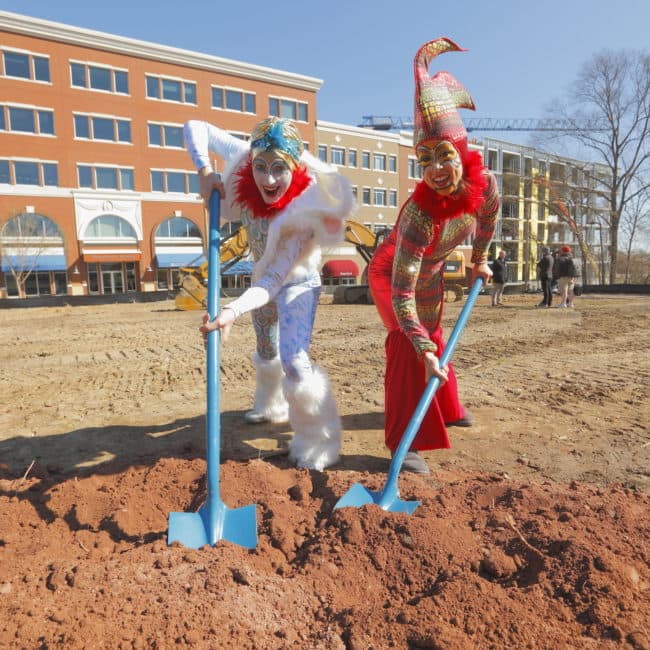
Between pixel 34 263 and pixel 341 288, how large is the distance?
18.4 meters

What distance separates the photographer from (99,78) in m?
28.2

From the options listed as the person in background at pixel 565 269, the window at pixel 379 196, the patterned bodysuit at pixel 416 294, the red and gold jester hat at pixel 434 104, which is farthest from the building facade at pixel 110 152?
the red and gold jester hat at pixel 434 104

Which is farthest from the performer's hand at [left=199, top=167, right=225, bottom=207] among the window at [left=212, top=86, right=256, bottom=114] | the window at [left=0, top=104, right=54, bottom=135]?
the window at [left=212, top=86, right=256, bottom=114]

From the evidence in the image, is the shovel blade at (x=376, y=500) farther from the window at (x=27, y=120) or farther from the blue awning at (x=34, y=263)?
the window at (x=27, y=120)

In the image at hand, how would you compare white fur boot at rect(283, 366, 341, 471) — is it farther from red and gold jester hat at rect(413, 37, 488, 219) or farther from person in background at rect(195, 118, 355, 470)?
red and gold jester hat at rect(413, 37, 488, 219)

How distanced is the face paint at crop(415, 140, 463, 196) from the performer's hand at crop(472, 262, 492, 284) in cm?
83

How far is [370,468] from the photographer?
121 inches

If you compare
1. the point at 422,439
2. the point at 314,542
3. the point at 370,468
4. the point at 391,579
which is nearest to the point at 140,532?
the point at 314,542

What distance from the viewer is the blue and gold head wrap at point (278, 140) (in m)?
2.89

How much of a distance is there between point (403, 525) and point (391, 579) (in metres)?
0.23

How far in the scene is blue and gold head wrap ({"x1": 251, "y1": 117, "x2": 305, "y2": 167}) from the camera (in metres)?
2.89

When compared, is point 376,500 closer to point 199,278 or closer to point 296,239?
point 296,239

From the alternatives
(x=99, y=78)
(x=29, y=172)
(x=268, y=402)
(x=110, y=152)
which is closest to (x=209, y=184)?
(x=268, y=402)

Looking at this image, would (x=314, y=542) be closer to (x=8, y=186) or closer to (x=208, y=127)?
(x=208, y=127)
